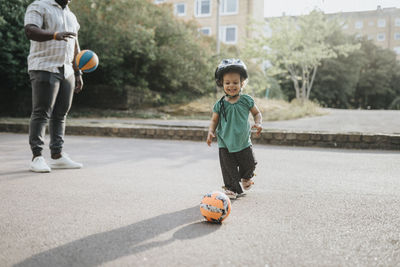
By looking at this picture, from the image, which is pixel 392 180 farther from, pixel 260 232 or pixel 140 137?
pixel 140 137

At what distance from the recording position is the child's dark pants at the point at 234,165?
3.32m

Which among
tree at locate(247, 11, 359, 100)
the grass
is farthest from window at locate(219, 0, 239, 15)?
the grass

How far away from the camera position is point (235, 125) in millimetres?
3311

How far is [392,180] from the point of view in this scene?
411cm

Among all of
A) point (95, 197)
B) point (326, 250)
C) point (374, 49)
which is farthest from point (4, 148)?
point (374, 49)

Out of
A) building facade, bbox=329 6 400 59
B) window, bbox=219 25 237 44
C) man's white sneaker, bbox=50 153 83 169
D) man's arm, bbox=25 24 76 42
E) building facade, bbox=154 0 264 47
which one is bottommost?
man's white sneaker, bbox=50 153 83 169

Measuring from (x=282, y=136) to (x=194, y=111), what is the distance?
26.7 feet

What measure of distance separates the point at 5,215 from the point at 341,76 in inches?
1517

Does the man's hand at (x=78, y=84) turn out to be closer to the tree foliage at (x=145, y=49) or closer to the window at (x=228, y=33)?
the tree foliage at (x=145, y=49)

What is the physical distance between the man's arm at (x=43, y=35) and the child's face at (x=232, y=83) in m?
1.80

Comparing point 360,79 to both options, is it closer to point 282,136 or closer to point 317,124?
point 317,124

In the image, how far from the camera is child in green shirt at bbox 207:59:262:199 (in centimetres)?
328

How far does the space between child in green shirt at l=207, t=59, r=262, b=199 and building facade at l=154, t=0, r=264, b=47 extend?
87.1 feet

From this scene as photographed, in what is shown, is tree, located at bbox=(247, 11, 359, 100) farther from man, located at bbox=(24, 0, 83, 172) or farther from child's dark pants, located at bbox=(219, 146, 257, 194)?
child's dark pants, located at bbox=(219, 146, 257, 194)
